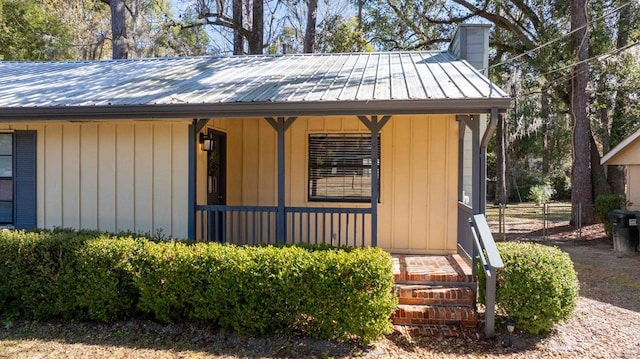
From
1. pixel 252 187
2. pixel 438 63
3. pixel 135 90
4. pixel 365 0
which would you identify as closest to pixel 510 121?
pixel 365 0

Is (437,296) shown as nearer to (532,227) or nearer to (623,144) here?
(623,144)

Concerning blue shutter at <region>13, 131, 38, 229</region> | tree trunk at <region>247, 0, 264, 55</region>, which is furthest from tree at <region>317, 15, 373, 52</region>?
blue shutter at <region>13, 131, 38, 229</region>

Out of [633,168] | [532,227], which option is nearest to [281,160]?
[633,168]

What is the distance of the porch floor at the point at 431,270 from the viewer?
5125mm

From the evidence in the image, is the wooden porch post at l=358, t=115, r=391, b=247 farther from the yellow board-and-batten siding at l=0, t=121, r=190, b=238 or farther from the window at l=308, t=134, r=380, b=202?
the yellow board-and-batten siding at l=0, t=121, r=190, b=238

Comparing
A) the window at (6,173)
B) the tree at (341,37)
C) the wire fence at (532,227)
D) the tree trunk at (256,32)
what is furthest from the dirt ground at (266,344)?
the tree at (341,37)

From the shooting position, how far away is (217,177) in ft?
22.4

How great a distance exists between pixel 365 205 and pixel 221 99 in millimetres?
2807

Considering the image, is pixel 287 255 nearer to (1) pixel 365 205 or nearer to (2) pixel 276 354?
(2) pixel 276 354

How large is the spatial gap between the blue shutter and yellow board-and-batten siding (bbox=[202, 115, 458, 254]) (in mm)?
2504

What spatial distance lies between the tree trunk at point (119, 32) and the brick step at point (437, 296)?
40.6ft

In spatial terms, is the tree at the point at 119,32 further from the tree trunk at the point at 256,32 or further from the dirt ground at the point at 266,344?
the dirt ground at the point at 266,344

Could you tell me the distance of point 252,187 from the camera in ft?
23.8

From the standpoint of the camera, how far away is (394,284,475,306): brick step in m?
4.87
